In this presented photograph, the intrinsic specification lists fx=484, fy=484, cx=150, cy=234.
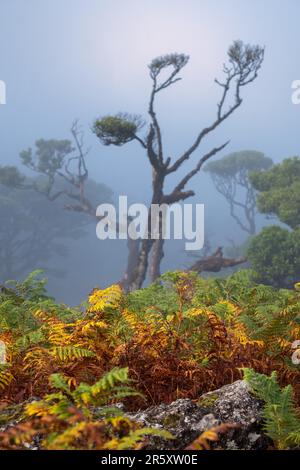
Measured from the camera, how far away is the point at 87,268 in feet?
310

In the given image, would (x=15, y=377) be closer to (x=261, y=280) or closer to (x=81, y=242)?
(x=261, y=280)

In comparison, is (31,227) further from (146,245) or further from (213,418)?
(213,418)

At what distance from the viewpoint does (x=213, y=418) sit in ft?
7.38

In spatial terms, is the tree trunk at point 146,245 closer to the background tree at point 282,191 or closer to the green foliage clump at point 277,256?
the green foliage clump at point 277,256

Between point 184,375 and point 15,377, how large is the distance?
1.06 metres

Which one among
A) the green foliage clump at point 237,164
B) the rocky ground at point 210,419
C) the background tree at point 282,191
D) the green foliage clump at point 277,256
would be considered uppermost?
the green foliage clump at point 237,164

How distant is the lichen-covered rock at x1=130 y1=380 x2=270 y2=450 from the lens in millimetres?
2197

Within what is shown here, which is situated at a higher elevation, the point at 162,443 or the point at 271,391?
the point at 271,391

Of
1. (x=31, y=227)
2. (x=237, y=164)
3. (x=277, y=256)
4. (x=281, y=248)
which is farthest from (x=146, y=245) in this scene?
(x=31, y=227)

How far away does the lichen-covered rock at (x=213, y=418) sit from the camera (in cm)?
220

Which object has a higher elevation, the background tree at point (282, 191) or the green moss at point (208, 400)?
the background tree at point (282, 191)

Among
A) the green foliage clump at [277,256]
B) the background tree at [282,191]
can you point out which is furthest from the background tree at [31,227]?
the green foliage clump at [277,256]
